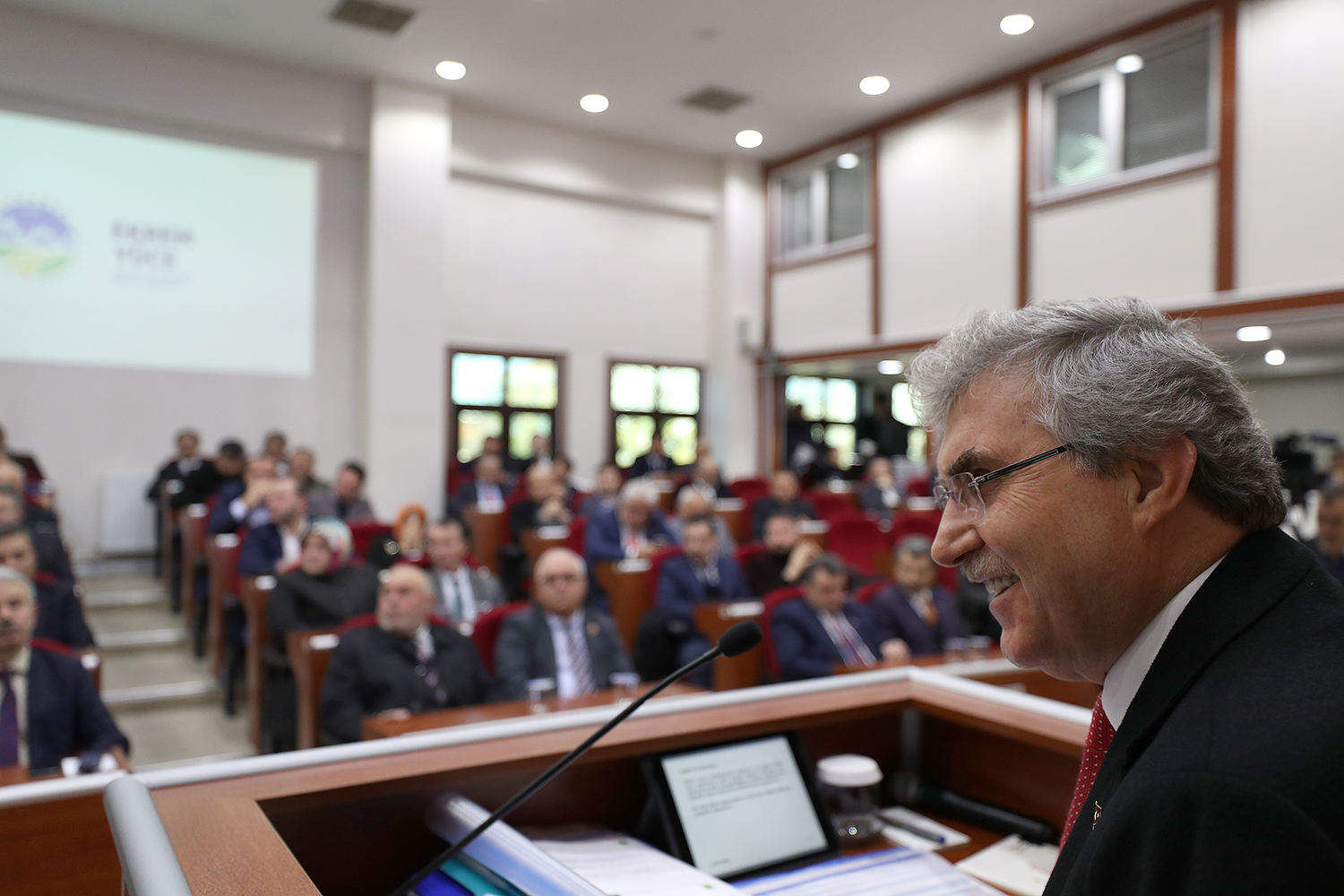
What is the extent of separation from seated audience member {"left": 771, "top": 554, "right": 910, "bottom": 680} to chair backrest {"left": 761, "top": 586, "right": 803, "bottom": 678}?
0.02m

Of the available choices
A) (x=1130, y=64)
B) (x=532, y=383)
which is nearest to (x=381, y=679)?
(x=532, y=383)

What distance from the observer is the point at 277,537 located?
516 cm

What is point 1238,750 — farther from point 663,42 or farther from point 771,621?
point 663,42

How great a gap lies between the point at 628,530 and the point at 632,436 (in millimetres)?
3602

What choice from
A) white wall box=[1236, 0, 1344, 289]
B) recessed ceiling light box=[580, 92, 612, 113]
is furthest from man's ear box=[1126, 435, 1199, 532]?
recessed ceiling light box=[580, 92, 612, 113]

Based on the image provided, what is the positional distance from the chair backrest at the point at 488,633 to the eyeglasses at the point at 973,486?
122 inches

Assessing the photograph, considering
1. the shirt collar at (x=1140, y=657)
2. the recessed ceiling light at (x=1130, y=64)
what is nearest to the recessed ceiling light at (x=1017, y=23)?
the recessed ceiling light at (x=1130, y=64)

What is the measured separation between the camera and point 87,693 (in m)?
2.89

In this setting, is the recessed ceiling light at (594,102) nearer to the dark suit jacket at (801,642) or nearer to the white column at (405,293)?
the white column at (405,293)

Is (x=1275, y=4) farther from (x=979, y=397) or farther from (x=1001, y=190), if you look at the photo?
(x=979, y=397)

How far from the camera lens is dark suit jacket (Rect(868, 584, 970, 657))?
4344 millimetres

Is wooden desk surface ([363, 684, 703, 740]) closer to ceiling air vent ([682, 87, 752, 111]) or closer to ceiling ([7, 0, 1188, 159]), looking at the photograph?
ceiling ([7, 0, 1188, 159])

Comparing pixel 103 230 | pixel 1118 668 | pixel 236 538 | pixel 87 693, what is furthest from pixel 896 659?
pixel 103 230

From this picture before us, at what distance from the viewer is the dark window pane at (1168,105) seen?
6922 millimetres
